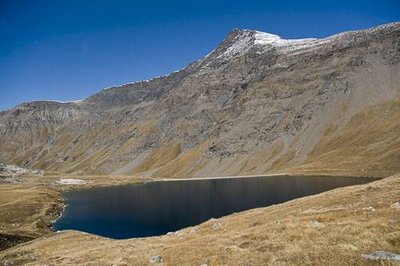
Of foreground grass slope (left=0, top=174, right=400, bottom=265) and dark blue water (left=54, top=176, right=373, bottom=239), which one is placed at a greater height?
foreground grass slope (left=0, top=174, right=400, bottom=265)

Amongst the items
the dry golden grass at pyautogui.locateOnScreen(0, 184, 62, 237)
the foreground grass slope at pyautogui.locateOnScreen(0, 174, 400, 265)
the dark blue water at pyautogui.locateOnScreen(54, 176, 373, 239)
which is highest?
the foreground grass slope at pyautogui.locateOnScreen(0, 174, 400, 265)

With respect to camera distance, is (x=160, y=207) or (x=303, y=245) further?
(x=160, y=207)

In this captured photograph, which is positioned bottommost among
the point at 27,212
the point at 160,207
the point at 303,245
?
the point at 160,207

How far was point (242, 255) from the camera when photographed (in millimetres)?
31391

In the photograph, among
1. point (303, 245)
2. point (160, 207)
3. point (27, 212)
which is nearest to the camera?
point (303, 245)

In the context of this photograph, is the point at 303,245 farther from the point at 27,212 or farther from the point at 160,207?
the point at 27,212

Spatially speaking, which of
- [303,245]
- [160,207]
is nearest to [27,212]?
[160,207]

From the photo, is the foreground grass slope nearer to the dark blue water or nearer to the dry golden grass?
the dry golden grass

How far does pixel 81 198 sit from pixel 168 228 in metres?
92.9

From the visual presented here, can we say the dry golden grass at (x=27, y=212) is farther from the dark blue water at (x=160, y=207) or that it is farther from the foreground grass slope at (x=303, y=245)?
the foreground grass slope at (x=303, y=245)

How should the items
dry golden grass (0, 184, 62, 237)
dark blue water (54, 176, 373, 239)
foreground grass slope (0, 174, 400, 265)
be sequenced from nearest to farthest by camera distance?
foreground grass slope (0, 174, 400, 265) < dry golden grass (0, 184, 62, 237) < dark blue water (54, 176, 373, 239)

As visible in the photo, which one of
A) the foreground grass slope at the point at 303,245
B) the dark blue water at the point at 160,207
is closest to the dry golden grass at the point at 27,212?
the dark blue water at the point at 160,207

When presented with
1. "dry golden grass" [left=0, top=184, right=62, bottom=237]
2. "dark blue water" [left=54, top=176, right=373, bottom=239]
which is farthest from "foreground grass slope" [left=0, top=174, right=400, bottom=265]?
"dark blue water" [left=54, top=176, right=373, bottom=239]

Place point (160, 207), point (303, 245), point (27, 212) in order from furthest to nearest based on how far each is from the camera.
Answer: point (160, 207)
point (27, 212)
point (303, 245)
